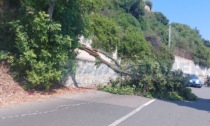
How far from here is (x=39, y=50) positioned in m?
14.1

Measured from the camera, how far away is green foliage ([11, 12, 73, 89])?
531 inches

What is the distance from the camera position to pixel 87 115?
1052cm

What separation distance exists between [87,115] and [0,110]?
2657 mm

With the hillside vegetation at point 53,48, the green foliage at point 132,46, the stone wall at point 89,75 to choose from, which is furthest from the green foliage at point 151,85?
the green foliage at point 132,46

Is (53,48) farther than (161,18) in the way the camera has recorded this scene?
No

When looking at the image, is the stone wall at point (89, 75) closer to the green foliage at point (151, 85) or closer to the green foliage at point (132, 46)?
the green foliage at point (151, 85)

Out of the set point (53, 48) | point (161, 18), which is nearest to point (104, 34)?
point (53, 48)

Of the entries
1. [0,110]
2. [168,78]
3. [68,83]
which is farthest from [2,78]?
[168,78]

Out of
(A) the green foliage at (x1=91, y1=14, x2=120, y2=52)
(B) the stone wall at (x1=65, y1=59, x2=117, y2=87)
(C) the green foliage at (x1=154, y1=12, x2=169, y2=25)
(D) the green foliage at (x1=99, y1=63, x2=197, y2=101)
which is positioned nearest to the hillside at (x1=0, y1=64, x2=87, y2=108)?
(B) the stone wall at (x1=65, y1=59, x2=117, y2=87)

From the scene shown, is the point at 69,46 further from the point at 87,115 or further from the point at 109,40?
the point at 109,40

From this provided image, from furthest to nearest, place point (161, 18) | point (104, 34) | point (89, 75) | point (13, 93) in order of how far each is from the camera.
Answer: point (161, 18) < point (104, 34) < point (89, 75) < point (13, 93)

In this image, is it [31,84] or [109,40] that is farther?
[109,40]

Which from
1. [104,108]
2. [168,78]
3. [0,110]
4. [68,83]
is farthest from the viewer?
[168,78]

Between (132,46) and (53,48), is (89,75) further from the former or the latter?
(132,46)
